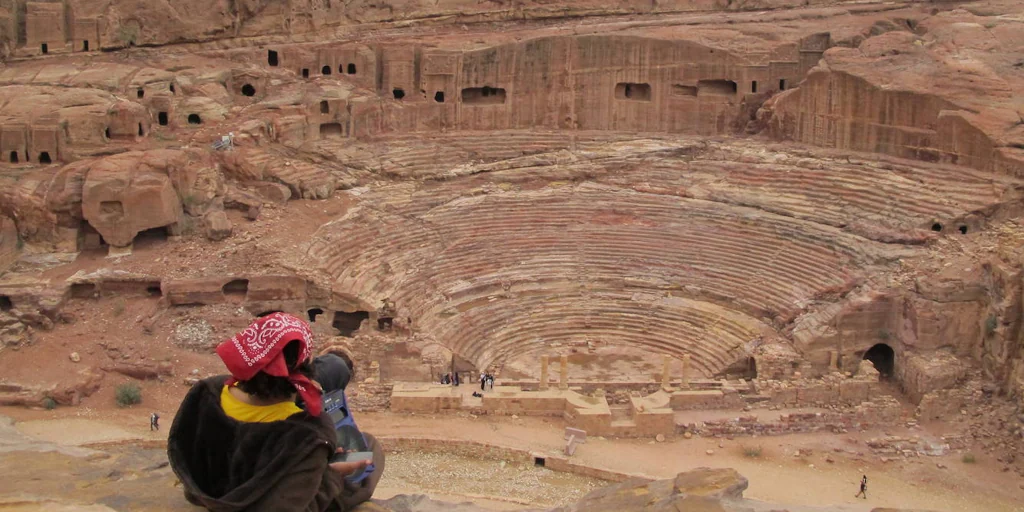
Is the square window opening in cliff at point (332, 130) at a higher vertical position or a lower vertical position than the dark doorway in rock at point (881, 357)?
higher

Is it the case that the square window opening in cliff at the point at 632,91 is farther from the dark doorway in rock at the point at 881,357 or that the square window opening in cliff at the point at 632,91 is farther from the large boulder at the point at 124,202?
the large boulder at the point at 124,202

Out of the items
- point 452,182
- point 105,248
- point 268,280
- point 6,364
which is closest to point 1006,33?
point 452,182

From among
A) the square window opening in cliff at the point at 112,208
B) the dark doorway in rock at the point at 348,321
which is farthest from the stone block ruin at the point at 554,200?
the dark doorway in rock at the point at 348,321

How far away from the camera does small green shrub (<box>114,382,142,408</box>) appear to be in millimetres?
17219

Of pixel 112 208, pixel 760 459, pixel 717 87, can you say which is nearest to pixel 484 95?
pixel 717 87

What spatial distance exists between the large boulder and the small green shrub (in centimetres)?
477

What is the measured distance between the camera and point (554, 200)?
24.8 metres

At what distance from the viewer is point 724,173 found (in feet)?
82.7

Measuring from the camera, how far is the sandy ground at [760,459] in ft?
50.0

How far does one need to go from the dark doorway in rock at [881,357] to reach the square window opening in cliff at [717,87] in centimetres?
975

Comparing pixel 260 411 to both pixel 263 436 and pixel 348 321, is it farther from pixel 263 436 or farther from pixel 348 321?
pixel 348 321

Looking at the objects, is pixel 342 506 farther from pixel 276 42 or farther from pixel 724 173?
pixel 276 42

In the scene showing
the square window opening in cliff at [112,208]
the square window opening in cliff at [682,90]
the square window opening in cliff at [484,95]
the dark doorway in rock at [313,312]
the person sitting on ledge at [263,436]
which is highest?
the square window opening in cliff at [682,90]

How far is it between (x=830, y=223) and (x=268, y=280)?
1224cm
